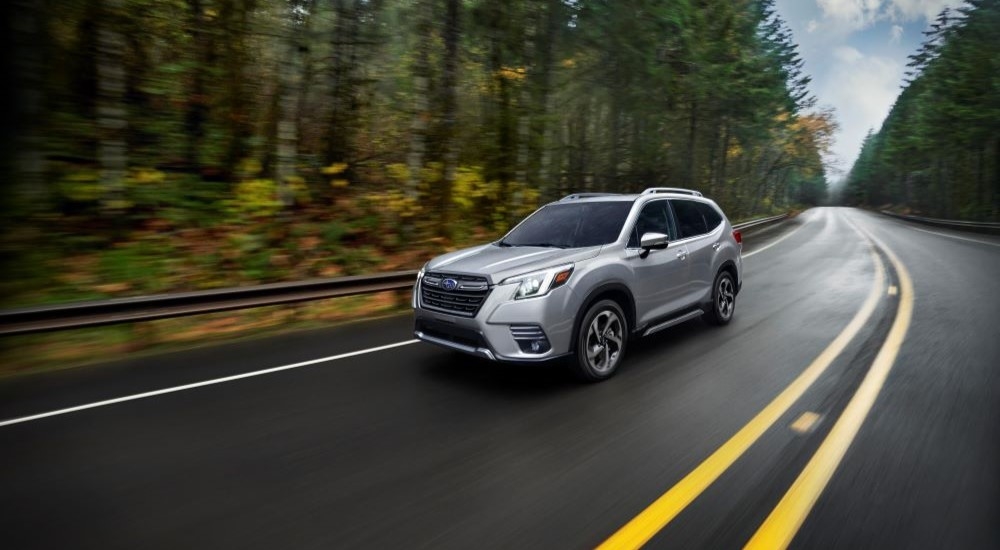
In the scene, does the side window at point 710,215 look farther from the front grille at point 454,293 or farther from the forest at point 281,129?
the forest at point 281,129

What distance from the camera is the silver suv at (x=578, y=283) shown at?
178 inches

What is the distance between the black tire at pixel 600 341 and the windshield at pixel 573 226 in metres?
0.74

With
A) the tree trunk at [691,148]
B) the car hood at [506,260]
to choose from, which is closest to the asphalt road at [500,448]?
the car hood at [506,260]

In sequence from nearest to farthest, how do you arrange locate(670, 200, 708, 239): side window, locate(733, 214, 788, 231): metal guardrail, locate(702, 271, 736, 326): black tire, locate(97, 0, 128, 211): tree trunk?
locate(670, 200, 708, 239): side window
locate(702, 271, 736, 326): black tire
locate(97, 0, 128, 211): tree trunk
locate(733, 214, 788, 231): metal guardrail

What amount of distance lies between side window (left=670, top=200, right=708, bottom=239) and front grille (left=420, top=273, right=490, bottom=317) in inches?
118

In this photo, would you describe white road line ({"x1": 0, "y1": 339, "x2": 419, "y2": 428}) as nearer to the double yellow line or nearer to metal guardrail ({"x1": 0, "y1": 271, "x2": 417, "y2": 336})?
metal guardrail ({"x1": 0, "y1": 271, "x2": 417, "y2": 336})

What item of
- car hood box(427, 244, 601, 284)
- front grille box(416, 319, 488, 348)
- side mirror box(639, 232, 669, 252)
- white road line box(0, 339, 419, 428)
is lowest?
white road line box(0, 339, 419, 428)

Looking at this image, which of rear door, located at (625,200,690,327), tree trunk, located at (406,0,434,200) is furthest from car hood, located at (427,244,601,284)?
tree trunk, located at (406,0,434,200)

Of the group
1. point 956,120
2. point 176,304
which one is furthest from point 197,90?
point 956,120

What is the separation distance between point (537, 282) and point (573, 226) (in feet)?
5.03

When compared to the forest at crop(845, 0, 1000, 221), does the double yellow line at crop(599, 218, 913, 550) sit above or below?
below

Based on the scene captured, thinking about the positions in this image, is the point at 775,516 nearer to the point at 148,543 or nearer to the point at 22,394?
the point at 148,543

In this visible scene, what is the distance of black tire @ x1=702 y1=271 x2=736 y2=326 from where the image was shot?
6934 mm

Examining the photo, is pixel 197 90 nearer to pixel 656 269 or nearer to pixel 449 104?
pixel 449 104
